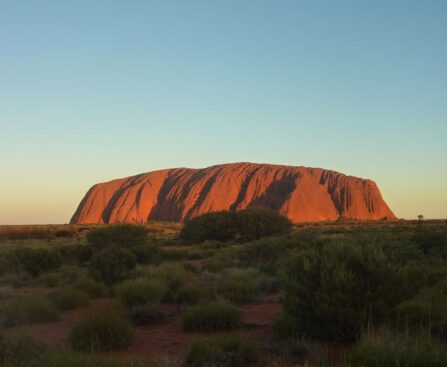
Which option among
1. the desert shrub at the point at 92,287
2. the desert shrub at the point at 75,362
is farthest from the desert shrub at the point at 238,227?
the desert shrub at the point at 75,362

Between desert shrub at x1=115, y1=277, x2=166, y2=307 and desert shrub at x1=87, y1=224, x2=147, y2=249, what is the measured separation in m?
15.1

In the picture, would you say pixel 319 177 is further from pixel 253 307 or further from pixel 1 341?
pixel 1 341

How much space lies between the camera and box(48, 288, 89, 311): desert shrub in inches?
439

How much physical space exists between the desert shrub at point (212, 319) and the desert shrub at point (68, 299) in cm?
370

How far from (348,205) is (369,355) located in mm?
77815

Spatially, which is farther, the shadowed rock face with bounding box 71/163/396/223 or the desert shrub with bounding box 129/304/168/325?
the shadowed rock face with bounding box 71/163/396/223

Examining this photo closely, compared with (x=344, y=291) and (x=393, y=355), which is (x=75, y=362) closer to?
(x=393, y=355)

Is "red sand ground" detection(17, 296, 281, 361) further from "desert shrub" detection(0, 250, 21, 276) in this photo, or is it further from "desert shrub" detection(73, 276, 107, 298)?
"desert shrub" detection(0, 250, 21, 276)

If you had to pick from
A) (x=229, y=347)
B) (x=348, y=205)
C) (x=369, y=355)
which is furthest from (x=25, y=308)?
(x=348, y=205)

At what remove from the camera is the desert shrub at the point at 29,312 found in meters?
9.47

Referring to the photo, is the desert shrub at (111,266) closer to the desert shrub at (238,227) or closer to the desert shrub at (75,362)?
the desert shrub at (75,362)

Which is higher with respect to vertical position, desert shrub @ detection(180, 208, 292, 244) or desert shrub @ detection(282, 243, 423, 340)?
desert shrub @ detection(180, 208, 292, 244)

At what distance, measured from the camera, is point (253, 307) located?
10852mm

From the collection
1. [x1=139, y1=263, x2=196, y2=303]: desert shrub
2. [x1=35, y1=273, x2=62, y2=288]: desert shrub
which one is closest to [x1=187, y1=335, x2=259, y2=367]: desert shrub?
[x1=139, y1=263, x2=196, y2=303]: desert shrub
